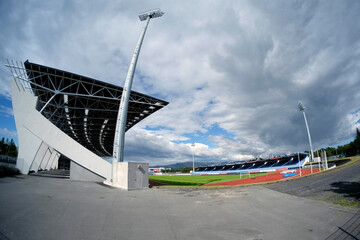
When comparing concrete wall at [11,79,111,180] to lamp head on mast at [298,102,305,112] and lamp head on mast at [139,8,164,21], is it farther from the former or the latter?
lamp head on mast at [298,102,305,112]

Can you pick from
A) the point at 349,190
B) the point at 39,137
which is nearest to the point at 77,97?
the point at 39,137

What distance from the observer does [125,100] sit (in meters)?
19.9

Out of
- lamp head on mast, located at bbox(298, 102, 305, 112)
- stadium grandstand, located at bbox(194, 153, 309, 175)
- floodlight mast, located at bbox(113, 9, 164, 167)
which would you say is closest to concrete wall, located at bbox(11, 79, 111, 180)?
floodlight mast, located at bbox(113, 9, 164, 167)

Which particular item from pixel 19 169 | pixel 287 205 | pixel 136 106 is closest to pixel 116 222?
pixel 287 205

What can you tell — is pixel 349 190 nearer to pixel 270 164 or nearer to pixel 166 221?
pixel 166 221

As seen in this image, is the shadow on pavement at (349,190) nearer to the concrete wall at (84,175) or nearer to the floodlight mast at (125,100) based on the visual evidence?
the floodlight mast at (125,100)

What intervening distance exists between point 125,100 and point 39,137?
9.59 m

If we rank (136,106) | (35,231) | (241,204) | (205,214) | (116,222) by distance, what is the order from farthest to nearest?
(136,106)
(241,204)
(205,214)
(116,222)
(35,231)

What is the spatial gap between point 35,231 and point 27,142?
17.9m

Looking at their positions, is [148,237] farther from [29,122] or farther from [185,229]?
[29,122]

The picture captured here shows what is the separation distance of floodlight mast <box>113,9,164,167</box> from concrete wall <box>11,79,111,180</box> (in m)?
1.73

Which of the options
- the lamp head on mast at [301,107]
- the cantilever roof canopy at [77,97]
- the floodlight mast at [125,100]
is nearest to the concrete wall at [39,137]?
the cantilever roof canopy at [77,97]

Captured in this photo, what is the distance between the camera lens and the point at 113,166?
17359 mm

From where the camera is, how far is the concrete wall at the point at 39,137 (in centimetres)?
1706
